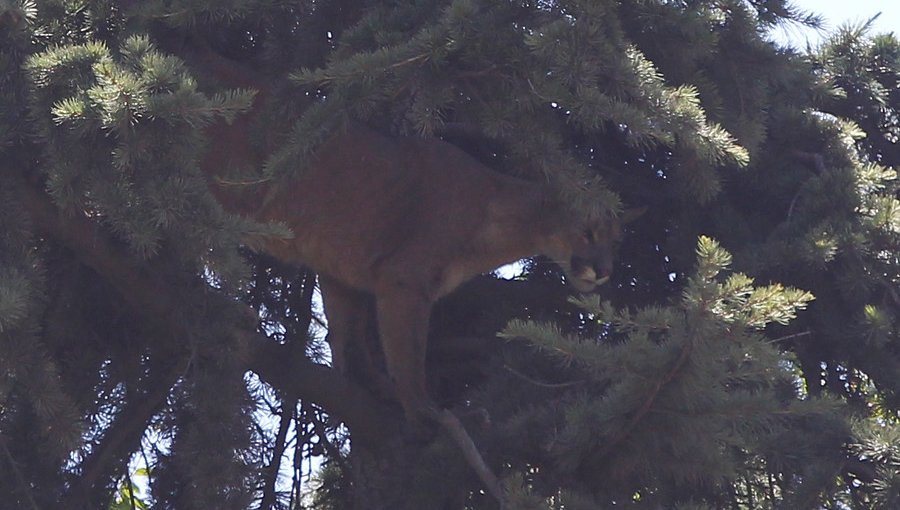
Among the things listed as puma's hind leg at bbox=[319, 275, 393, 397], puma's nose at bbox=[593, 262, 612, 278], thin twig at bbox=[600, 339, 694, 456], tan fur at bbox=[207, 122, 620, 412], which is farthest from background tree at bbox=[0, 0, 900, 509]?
puma's hind leg at bbox=[319, 275, 393, 397]

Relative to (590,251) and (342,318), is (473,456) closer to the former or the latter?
(590,251)

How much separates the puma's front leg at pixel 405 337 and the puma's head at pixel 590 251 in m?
0.69

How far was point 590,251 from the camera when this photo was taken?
228 inches

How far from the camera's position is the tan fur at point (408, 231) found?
220 inches

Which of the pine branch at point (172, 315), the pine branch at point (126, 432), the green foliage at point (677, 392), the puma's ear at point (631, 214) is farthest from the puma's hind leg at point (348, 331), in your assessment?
the green foliage at point (677, 392)

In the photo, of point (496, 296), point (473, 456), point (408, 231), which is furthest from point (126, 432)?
point (496, 296)

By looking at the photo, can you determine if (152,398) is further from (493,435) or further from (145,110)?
(145,110)

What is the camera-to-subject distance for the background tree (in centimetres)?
342

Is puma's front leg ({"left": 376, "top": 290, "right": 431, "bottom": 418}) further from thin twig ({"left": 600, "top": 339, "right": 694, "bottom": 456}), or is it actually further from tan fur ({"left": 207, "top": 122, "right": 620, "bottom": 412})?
thin twig ({"left": 600, "top": 339, "right": 694, "bottom": 456})

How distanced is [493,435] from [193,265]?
111cm

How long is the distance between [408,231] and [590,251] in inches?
32.6

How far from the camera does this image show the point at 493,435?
13.7 feet

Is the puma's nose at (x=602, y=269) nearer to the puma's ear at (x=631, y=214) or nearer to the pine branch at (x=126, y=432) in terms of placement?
the puma's ear at (x=631, y=214)

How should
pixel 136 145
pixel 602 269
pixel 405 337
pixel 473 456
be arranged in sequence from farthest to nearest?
pixel 602 269, pixel 405 337, pixel 473 456, pixel 136 145
